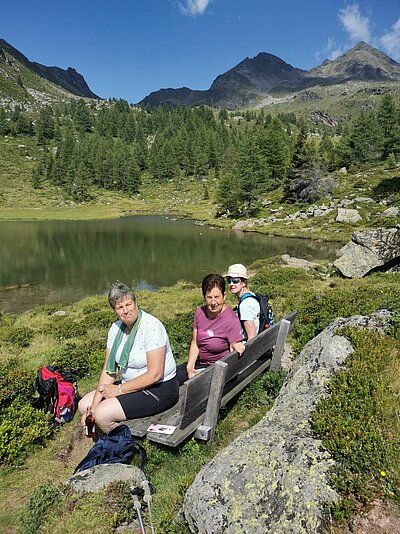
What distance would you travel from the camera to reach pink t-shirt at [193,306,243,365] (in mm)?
5992

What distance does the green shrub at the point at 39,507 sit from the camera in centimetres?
396

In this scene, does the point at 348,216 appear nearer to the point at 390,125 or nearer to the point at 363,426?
the point at 390,125

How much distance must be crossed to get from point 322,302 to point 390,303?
164 inches

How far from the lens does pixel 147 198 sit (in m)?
124

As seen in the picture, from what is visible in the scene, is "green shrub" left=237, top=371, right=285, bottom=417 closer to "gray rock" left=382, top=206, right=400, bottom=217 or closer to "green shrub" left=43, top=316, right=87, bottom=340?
"green shrub" left=43, top=316, right=87, bottom=340

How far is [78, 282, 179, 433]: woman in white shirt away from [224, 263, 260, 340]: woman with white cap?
5.57ft

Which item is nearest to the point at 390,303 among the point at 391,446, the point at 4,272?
the point at 391,446

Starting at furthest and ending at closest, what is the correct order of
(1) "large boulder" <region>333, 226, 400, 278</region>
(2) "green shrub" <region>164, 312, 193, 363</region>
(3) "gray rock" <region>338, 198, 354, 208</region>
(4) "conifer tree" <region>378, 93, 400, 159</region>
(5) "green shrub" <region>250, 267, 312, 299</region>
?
1. (4) "conifer tree" <region>378, 93, 400, 159</region>
2. (3) "gray rock" <region>338, 198, 354, 208</region>
3. (5) "green shrub" <region>250, 267, 312, 299</region>
4. (1) "large boulder" <region>333, 226, 400, 278</region>
5. (2) "green shrub" <region>164, 312, 193, 363</region>

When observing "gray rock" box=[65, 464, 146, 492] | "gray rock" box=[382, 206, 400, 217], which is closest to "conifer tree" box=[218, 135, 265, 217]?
"gray rock" box=[382, 206, 400, 217]

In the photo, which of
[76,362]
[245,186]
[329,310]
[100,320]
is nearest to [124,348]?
[76,362]

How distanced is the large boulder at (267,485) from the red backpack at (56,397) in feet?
14.8

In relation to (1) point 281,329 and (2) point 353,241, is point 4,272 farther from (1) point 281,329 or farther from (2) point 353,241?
(1) point 281,329

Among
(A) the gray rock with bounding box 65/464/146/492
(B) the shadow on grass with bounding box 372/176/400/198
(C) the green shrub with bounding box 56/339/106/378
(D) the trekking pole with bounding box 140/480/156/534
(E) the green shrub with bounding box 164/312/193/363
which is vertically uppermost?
(B) the shadow on grass with bounding box 372/176/400/198

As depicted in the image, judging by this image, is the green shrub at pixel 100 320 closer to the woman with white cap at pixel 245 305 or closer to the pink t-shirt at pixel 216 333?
the woman with white cap at pixel 245 305
